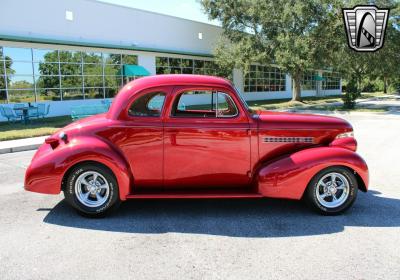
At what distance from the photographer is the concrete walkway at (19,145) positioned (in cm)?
1101

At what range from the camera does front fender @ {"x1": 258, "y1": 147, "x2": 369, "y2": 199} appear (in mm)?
5082

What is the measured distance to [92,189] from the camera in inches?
203

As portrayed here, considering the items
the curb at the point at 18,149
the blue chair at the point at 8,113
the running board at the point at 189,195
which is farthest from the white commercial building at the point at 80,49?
the running board at the point at 189,195

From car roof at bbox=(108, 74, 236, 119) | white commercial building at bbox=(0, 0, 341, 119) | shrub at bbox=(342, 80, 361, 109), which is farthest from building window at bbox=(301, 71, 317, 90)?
car roof at bbox=(108, 74, 236, 119)

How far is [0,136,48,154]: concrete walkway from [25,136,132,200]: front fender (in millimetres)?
6606

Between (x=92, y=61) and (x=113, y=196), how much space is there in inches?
784

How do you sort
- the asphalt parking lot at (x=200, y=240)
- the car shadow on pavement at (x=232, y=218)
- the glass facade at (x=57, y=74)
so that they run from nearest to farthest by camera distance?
the asphalt parking lot at (x=200, y=240), the car shadow on pavement at (x=232, y=218), the glass facade at (x=57, y=74)

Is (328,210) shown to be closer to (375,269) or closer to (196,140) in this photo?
(375,269)

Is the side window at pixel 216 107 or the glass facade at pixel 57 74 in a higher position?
the glass facade at pixel 57 74

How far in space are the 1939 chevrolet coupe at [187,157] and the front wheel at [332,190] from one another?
0.01 m

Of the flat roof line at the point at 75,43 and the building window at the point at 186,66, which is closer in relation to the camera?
the flat roof line at the point at 75,43

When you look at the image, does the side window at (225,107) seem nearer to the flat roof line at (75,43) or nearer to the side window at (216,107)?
the side window at (216,107)

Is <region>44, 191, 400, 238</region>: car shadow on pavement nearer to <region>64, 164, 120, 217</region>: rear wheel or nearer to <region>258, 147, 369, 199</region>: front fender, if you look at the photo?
<region>64, 164, 120, 217</region>: rear wheel
